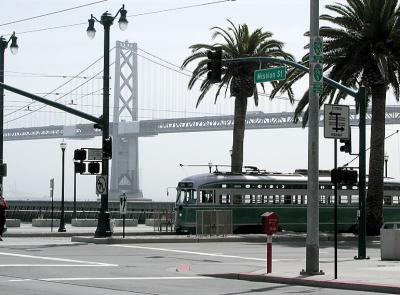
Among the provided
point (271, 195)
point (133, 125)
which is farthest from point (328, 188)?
point (133, 125)

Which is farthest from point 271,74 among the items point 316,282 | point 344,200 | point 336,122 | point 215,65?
point 344,200

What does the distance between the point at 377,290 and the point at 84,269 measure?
7535mm

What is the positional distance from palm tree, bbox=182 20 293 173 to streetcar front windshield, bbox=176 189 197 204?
507 cm

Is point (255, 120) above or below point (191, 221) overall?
above

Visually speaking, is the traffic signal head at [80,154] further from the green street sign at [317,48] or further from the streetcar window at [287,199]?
the green street sign at [317,48]

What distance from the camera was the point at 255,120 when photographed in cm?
12762

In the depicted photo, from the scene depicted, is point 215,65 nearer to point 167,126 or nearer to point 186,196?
point 186,196

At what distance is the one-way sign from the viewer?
21.0 metres

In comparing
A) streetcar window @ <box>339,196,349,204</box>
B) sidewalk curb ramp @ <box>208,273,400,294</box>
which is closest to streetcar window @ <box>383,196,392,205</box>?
streetcar window @ <box>339,196,349,204</box>

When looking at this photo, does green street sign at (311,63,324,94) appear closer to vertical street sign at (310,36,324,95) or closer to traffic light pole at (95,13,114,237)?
vertical street sign at (310,36,324,95)

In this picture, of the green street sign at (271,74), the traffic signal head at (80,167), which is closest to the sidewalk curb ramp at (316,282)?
the green street sign at (271,74)

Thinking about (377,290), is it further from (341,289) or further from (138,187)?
(138,187)

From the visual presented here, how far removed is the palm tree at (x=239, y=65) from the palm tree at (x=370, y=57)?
6.09 metres

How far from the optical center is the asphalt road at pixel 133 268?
1712 centimetres
